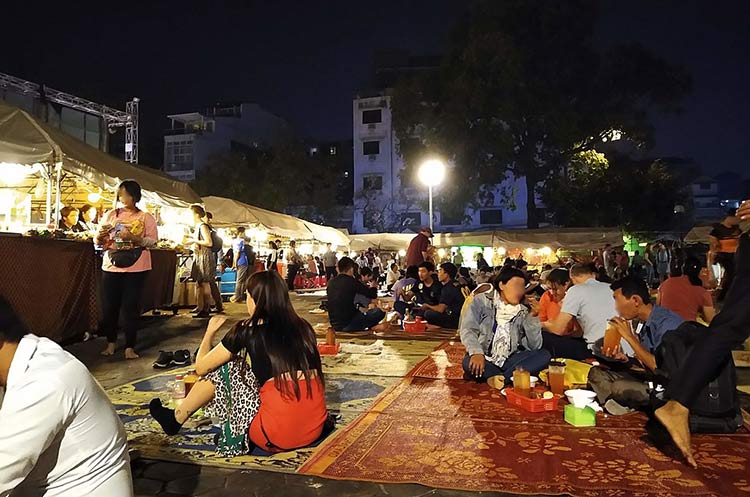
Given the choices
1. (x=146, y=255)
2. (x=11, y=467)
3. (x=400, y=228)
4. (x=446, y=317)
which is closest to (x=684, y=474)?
(x=11, y=467)

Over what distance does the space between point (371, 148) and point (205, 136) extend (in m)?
12.3

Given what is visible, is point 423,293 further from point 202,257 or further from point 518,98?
point 518,98

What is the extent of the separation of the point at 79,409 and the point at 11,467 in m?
0.22

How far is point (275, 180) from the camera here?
35125 mm

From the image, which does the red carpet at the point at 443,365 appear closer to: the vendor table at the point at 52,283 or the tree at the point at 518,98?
the vendor table at the point at 52,283

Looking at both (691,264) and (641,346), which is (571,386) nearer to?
(641,346)

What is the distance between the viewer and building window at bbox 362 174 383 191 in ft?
138

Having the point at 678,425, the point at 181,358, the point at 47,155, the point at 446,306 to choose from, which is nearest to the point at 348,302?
the point at 446,306

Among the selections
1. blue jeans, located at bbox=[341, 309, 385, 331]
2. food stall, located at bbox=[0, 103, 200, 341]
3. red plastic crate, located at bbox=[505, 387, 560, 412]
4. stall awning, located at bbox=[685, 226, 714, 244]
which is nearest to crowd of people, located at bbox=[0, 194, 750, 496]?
red plastic crate, located at bbox=[505, 387, 560, 412]

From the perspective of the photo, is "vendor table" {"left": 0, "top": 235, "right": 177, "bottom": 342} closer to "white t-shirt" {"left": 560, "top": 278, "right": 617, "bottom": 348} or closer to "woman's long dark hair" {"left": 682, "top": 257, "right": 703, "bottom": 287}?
Result: "white t-shirt" {"left": 560, "top": 278, "right": 617, "bottom": 348}

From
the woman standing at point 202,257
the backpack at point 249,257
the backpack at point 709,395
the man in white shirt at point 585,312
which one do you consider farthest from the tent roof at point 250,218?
the backpack at point 709,395

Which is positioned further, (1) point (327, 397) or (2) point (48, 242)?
(2) point (48, 242)

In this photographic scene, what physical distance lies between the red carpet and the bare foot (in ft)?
9.29

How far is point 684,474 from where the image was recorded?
3.27m
